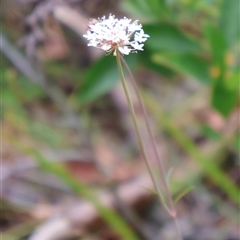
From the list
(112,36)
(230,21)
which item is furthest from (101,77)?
(112,36)

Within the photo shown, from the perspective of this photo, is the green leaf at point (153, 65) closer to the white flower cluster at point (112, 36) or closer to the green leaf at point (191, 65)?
the green leaf at point (191, 65)

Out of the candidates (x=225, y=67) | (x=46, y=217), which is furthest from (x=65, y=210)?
(x=225, y=67)

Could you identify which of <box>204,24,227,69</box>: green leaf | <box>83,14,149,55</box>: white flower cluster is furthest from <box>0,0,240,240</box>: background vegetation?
<box>83,14,149,55</box>: white flower cluster

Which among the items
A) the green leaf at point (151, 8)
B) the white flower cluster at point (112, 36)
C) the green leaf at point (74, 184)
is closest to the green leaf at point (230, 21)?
the green leaf at point (151, 8)

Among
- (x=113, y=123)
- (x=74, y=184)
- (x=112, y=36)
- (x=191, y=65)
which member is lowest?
(x=112, y=36)

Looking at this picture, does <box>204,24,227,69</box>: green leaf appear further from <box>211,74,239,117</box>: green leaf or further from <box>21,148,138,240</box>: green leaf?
<box>21,148,138,240</box>: green leaf

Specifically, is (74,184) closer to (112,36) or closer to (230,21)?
(230,21)

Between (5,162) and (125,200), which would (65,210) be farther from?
(5,162)
